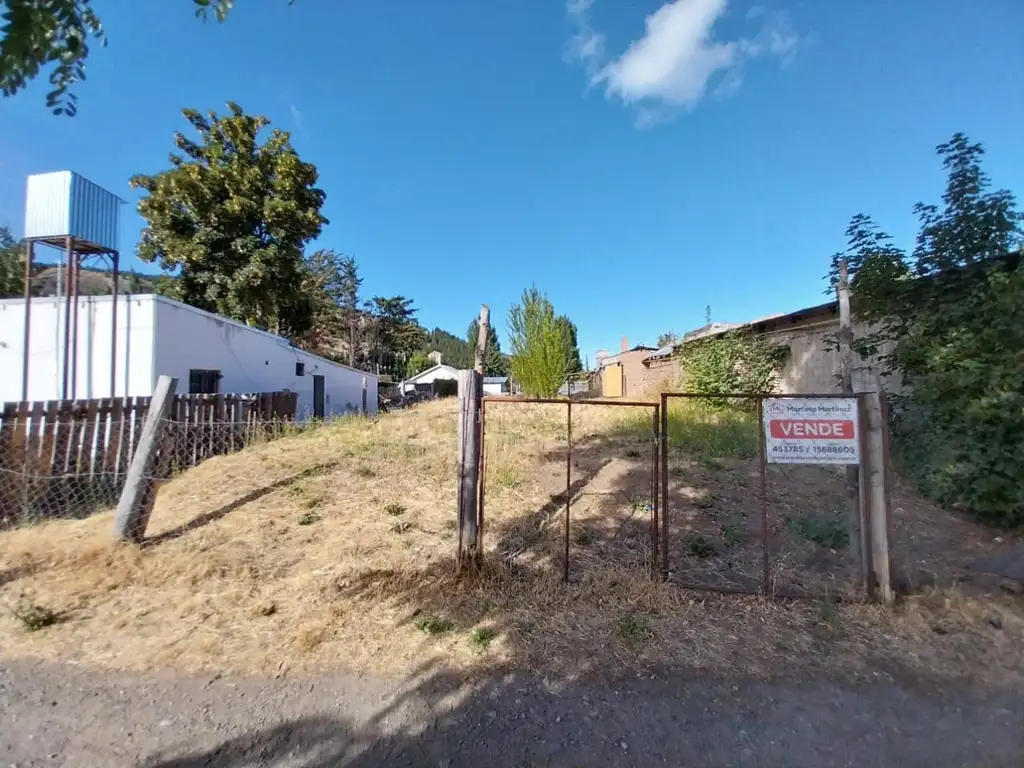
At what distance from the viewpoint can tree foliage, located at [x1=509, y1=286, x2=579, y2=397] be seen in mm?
15062

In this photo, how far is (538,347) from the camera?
1523 cm

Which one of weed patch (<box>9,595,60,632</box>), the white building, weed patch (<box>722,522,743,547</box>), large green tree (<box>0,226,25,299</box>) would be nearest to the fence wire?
weed patch (<box>9,595,60,632</box>)

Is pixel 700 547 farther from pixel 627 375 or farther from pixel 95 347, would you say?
pixel 627 375

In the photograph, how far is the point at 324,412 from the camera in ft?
60.9

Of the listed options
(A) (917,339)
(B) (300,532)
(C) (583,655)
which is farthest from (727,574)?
(A) (917,339)

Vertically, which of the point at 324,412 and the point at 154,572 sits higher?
the point at 324,412

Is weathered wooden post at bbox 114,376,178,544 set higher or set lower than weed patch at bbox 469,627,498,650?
higher

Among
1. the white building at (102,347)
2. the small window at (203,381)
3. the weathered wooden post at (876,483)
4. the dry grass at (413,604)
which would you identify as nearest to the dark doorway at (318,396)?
the small window at (203,381)

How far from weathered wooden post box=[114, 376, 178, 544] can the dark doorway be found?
13563mm

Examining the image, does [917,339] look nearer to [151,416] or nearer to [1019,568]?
[1019,568]

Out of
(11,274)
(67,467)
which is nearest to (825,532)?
(67,467)

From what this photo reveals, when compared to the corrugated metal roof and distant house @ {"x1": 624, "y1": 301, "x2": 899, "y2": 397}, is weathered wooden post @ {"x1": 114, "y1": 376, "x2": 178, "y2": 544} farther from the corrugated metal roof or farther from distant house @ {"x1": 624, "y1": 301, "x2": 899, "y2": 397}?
distant house @ {"x1": 624, "y1": 301, "x2": 899, "y2": 397}

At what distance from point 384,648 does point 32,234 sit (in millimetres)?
10293

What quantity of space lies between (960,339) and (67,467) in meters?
10.6
